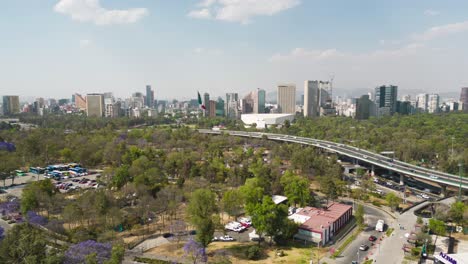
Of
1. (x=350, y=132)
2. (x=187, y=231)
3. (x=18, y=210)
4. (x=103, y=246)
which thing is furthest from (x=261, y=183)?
(x=350, y=132)

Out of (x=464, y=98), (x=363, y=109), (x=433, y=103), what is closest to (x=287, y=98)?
(x=363, y=109)

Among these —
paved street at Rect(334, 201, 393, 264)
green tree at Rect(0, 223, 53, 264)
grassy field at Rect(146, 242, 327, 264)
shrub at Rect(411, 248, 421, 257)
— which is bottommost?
paved street at Rect(334, 201, 393, 264)

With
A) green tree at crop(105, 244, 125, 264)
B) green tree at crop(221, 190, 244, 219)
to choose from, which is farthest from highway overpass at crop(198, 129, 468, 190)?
green tree at crop(105, 244, 125, 264)

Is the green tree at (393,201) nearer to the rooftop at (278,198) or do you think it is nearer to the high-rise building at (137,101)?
the rooftop at (278,198)

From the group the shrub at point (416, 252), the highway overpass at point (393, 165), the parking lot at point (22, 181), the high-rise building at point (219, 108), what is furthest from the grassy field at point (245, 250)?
the high-rise building at point (219, 108)

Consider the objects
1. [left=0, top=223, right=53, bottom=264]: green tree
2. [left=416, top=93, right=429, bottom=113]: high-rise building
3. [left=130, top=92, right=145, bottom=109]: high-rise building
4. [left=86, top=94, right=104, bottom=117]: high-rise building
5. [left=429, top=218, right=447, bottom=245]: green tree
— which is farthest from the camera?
[left=130, top=92, right=145, bottom=109]: high-rise building

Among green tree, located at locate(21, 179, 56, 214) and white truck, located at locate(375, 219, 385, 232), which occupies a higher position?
green tree, located at locate(21, 179, 56, 214)

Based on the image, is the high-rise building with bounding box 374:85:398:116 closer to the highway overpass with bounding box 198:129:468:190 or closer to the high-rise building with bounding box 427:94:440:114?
the high-rise building with bounding box 427:94:440:114
